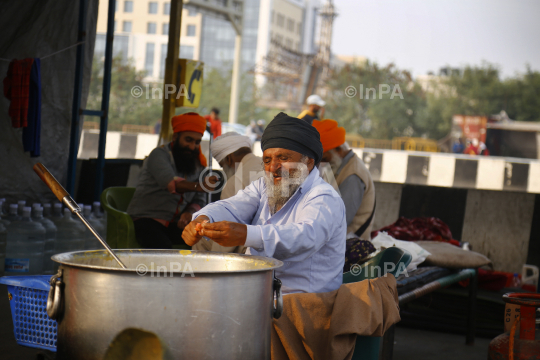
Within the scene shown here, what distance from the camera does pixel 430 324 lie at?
489cm

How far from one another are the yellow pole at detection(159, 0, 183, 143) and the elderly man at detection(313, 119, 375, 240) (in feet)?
9.82

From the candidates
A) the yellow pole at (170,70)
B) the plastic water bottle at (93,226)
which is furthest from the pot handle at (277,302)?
the yellow pole at (170,70)

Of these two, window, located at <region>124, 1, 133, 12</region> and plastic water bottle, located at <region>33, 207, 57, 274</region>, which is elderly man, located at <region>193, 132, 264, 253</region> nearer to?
plastic water bottle, located at <region>33, 207, 57, 274</region>

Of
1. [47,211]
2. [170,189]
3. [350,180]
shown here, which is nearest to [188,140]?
[170,189]

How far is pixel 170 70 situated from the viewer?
6.98m

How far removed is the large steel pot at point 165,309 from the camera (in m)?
1.57

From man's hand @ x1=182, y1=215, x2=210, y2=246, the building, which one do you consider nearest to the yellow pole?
man's hand @ x1=182, y1=215, x2=210, y2=246

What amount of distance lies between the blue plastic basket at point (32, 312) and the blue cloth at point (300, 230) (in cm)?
73

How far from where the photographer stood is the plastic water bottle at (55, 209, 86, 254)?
5.66 m

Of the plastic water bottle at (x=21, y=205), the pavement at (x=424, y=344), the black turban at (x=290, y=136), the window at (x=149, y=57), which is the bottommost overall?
the pavement at (x=424, y=344)

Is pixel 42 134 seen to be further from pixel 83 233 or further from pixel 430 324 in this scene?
pixel 430 324

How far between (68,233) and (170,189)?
5.68ft

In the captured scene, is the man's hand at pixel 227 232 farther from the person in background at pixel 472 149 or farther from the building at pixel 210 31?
the building at pixel 210 31

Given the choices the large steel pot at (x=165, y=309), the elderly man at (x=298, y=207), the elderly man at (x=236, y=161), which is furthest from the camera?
the elderly man at (x=236, y=161)
